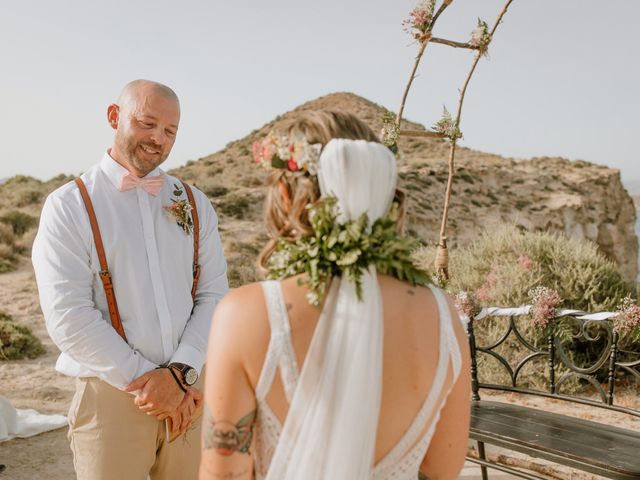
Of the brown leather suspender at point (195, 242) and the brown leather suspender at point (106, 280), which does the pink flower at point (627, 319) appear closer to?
the brown leather suspender at point (195, 242)

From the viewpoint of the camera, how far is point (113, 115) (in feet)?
9.27

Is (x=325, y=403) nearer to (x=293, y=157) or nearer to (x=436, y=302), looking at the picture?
Answer: (x=436, y=302)

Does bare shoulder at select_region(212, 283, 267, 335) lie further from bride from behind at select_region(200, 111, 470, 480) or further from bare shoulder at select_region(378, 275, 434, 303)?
bare shoulder at select_region(378, 275, 434, 303)

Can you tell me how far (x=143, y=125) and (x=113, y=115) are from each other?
223mm

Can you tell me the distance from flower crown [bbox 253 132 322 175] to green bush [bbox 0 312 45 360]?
7.80 metres

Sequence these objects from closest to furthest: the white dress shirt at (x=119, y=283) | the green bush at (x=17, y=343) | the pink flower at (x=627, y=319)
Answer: the white dress shirt at (x=119, y=283) → the pink flower at (x=627, y=319) → the green bush at (x=17, y=343)

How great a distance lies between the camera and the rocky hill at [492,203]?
19.9 metres

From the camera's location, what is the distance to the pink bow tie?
8.87 ft

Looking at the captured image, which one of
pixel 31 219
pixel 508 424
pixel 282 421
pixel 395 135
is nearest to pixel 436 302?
pixel 282 421

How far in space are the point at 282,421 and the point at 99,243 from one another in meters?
1.42

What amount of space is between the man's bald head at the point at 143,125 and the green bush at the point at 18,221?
16.9m

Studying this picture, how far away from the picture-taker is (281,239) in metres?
1.60

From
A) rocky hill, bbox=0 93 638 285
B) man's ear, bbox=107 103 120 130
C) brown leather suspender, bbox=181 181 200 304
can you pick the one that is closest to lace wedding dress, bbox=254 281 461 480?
brown leather suspender, bbox=181 181 200 304

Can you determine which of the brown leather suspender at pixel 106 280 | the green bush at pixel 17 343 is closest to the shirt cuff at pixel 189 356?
the brown leather suspender at pixel 106 280
